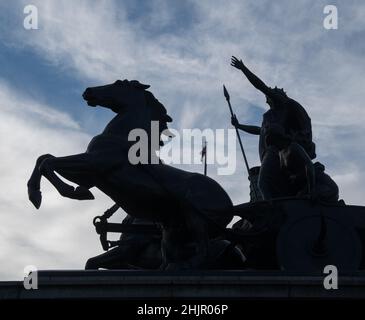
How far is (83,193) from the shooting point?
12.4 m

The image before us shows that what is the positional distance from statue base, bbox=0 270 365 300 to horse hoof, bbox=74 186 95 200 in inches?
77.2

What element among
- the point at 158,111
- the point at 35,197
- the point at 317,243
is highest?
the point at 158,111

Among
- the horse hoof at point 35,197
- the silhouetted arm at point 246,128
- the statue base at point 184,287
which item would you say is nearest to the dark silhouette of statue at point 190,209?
the horse hoof at point 35,197

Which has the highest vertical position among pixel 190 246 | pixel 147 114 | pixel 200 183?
pixel 147 114

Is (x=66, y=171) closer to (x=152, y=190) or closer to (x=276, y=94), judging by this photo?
(x=152, y=190)

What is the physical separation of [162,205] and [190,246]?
2.25ft

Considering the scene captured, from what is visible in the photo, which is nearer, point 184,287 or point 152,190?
point 184,287

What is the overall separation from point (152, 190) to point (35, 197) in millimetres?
1598

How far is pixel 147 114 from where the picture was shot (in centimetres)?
1327

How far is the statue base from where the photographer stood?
10531mm

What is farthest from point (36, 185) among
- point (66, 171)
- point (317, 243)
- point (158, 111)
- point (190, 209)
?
point (317, 243)

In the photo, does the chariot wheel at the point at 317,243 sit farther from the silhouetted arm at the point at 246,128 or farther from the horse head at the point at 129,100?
the silhouetted arm at the point at 246,128
